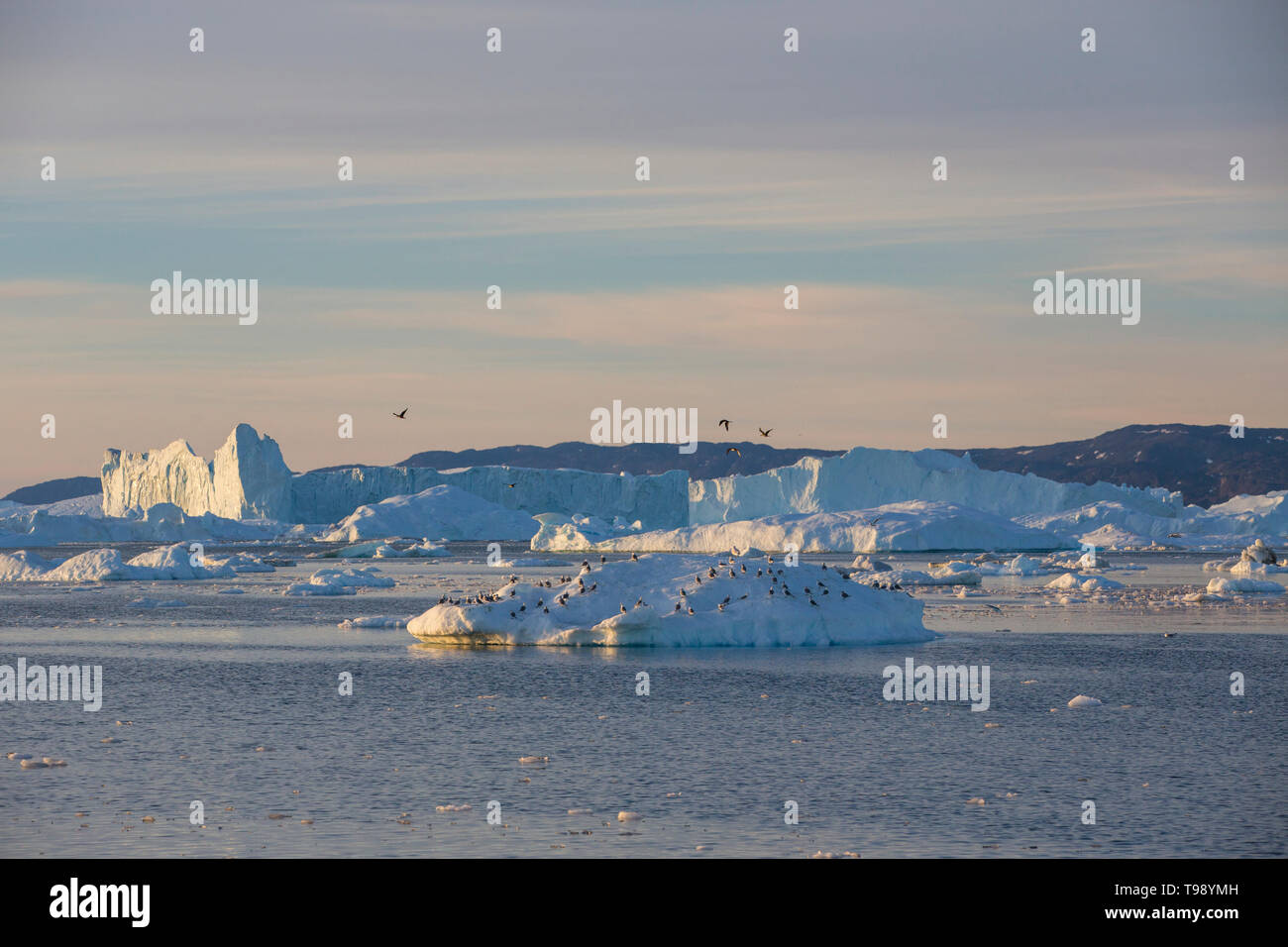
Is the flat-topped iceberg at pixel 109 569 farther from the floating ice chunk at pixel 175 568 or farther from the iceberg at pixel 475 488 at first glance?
the iceberg at pixel 475 488

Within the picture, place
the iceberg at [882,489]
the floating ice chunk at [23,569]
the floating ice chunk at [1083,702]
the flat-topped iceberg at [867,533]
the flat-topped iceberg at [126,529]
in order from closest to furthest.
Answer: the floating ice chunk at [1083,702] < the floating ice chunk at [23,569] < the flat-topped iceberg at [867,533] < the iceberg at [882,489] < the flat-topped iceberg at [126,529]

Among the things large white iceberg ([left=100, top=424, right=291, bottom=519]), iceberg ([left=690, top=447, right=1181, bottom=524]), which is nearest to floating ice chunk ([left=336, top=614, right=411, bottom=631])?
iceberg ([left=690, top=447, right=1181, bottom=524])

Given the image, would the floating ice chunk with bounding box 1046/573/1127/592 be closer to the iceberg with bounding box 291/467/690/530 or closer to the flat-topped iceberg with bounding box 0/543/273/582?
the flat-topped iceberg with bounding box 0/543/273/582

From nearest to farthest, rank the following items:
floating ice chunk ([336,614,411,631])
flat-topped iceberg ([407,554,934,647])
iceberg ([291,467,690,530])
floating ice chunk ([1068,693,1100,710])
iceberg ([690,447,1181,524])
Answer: floating ice chunk ([1068,693,1100,710])
flat-topped iceberg ([407,554,934,647])
floating ice chunk ([336,614,411,631])
iceberg ([690,447,1181,524])
iceberg ([291,467,690,530])

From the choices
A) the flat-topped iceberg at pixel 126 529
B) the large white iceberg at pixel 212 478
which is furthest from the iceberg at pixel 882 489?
the flat-topped iceberg at pixel 126 529

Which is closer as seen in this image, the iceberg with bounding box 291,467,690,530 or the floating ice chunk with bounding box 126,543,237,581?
the floating ice chunk with bounding box 126,543,237,581

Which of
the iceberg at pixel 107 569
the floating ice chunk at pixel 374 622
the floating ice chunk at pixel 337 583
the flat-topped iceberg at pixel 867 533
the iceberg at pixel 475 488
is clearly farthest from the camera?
the iceberg at pixel 475 488

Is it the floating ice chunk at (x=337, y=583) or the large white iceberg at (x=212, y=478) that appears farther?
the large white iceberg at (x=212, y=478)
